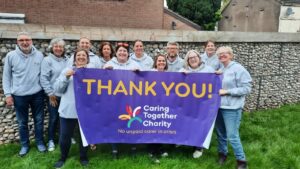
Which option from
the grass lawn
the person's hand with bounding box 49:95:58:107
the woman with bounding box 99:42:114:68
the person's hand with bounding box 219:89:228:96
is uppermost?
the woman with bounding box 99:42:114:68

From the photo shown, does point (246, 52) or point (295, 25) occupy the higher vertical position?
point (295, 25)

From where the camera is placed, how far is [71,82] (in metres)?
5.06

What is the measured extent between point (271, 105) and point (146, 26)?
8384 mm

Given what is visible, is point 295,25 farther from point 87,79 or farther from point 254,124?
point 87,79

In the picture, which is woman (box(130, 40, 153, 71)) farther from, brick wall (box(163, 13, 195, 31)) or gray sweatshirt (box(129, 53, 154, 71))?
brick wall (box(163, 13, 195, 31))

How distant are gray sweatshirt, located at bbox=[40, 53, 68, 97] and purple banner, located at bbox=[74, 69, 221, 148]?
0.81 metres

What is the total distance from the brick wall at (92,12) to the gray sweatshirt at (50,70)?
8.19 metres

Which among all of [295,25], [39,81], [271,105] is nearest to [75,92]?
[39,81]

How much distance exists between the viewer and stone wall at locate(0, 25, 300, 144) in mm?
6684

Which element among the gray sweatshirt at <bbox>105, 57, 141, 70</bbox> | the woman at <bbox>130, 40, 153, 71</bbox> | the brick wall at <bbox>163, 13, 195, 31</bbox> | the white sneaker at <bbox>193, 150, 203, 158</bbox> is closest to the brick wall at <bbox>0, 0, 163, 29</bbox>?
the brick wall at <bbox>163, 13, 195, 31</bbox>

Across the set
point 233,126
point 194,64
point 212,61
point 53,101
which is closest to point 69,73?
point 53,101

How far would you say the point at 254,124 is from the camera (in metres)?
8.31

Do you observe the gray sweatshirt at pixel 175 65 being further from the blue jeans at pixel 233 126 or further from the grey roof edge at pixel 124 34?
the grey roof edge at pixel 124 34

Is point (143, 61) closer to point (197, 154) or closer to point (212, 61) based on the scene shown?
point (212, 61)
